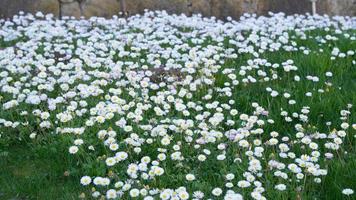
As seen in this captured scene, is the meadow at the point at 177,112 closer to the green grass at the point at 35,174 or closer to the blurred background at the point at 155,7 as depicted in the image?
the green grass at the point at 35,174

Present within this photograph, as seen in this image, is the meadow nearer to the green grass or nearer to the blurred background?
the green grass

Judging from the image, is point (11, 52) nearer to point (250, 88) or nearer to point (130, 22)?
point (130, 22)

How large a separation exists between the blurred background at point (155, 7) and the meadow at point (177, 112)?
100 cm

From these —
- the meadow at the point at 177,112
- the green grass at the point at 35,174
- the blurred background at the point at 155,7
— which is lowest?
the green grass at the point at 35,174

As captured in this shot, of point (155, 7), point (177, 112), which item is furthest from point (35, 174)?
point (155, 7)

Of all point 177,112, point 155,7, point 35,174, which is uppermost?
point 155,7

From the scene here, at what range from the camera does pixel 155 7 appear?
987 centimetres

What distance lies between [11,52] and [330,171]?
13.8ft

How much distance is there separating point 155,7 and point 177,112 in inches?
173

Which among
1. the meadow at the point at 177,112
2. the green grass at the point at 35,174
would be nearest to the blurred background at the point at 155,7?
the meadow at the point at 177,112

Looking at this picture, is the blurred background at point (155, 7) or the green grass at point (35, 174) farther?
the blurred background at point (155, 7)

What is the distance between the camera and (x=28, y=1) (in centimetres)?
943

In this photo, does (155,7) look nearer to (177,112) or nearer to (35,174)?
(177,112)

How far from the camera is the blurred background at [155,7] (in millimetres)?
9445
